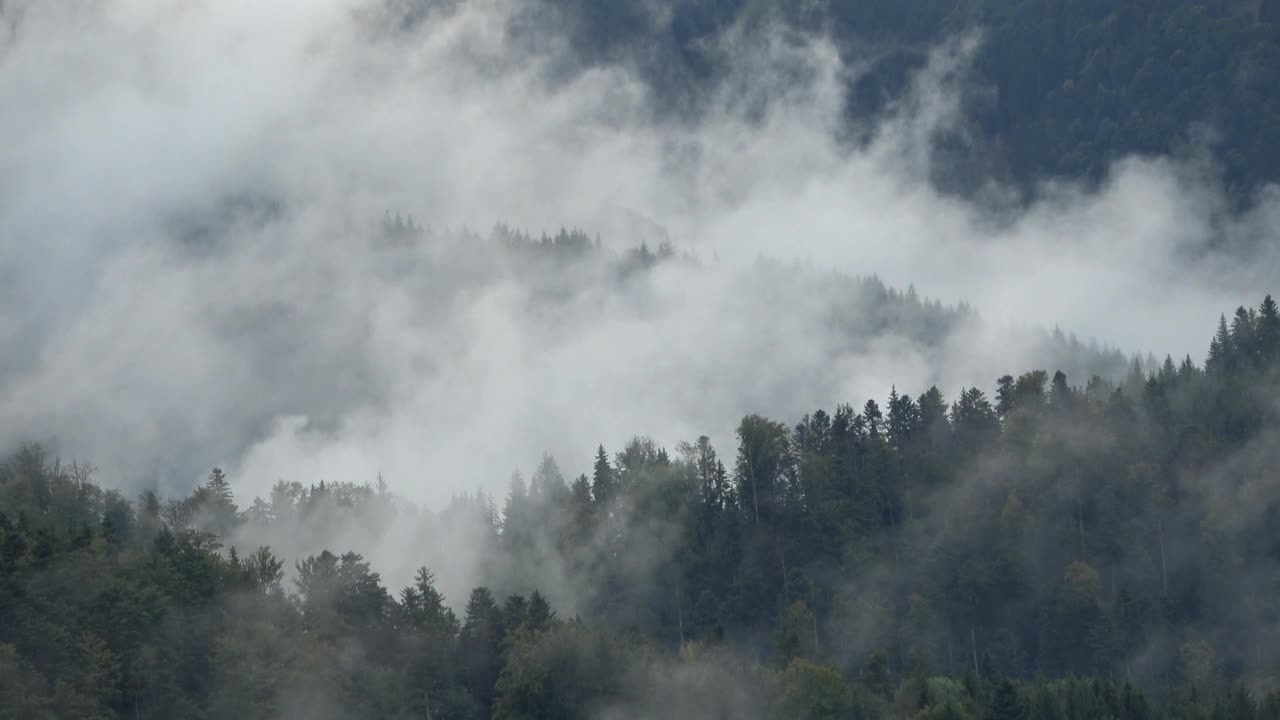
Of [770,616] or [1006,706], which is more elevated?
[770,616]

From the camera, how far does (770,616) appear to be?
188 metres

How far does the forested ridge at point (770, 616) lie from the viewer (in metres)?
134

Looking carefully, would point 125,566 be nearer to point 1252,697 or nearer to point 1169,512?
point 1252,697

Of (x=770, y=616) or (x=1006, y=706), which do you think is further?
(x=770, y=616)

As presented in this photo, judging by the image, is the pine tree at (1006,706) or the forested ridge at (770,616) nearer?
the forested ridge at (770,616)

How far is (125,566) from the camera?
14225 centimetres

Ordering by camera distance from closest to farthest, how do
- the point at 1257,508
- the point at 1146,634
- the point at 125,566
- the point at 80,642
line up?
1. the point at 80,642
2. the point at 125,566
3. the point at 1146,634
4. the point at 1257,508

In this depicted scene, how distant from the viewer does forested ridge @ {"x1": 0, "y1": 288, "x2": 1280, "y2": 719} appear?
441 ft

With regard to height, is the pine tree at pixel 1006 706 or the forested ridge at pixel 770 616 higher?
the forested ridge at pixel 770 616

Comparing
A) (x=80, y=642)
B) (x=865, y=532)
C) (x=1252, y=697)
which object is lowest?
(x=1252, y=697)

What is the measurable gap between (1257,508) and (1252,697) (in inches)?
1652

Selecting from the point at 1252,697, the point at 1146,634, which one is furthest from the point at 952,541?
the point at 1252,697

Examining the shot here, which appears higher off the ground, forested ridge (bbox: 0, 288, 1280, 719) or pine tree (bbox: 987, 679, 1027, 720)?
forested ridge (bbox: 0, 288, 1280, 719)

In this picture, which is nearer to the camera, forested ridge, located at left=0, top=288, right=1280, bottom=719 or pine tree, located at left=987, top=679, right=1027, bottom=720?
forested ridge, located at left=0, top=288, right=1280, bottom=719
